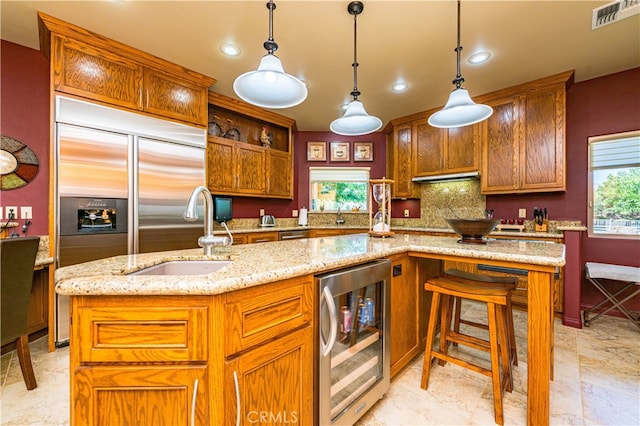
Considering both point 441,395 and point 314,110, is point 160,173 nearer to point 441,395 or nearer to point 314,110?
point 314,110

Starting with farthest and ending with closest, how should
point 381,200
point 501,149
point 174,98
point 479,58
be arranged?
point 501,149, point 174,98, point 479,58, point 381,200

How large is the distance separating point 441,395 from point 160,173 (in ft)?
9.83

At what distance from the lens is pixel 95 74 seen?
2369mm

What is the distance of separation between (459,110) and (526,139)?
1849 mm

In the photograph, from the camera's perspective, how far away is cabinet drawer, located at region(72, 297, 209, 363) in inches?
34.0

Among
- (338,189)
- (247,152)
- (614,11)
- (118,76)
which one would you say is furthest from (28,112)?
(614,11)

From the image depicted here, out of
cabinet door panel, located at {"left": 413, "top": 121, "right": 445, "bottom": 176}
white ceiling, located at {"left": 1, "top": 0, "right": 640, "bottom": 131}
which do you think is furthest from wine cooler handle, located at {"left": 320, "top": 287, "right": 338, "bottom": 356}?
cabinet door panel, located at {"left": 413, "top": 121, "right": 445, "bottom": 176}

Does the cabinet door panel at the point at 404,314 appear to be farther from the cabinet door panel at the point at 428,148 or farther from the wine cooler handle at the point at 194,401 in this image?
the cabinet door panel at the point at 428,148

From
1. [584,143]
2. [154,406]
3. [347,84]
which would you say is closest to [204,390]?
[154,406]

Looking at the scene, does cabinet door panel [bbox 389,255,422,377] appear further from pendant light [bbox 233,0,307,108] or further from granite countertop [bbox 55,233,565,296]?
pendant light [bbox 233,0,307,108]

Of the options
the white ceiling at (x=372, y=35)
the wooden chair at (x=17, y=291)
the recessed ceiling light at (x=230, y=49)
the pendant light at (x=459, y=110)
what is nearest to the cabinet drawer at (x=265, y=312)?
the pendant light at (x=459, y=110)

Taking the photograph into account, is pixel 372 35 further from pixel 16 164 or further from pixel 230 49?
pixel 16 164

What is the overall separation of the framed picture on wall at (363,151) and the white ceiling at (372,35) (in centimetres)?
175

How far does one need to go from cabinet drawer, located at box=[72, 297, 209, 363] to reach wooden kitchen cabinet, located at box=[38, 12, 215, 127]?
7.75 feet
